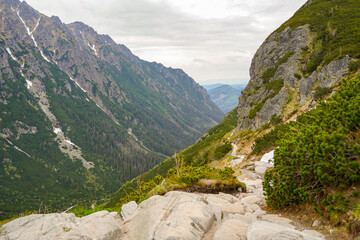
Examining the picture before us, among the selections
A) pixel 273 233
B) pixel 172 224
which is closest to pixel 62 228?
pixel 172 224

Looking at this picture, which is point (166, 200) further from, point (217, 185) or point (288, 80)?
point (288, 80)

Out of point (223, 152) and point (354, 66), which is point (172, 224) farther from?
point (354, 66)

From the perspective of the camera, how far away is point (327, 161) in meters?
7.80

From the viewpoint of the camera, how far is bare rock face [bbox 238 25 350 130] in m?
36.7

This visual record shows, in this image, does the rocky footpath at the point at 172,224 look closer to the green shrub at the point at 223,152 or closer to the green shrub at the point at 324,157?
the green shrub at the point at 324,157

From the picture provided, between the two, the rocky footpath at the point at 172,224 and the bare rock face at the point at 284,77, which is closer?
the rocky footpath at the point at 172,224

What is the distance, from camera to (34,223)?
10.4m

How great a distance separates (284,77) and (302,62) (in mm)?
4788

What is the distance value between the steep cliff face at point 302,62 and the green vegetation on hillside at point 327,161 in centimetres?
2812

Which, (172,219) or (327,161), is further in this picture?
(172,219)

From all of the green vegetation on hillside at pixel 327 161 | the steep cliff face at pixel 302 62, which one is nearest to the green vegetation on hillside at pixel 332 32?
the steep cliff face at pixel 302 62

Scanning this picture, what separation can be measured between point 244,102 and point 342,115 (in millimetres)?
59282

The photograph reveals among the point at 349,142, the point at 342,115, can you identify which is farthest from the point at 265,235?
the point at 342,115

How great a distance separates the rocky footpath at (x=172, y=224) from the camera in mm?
7086
